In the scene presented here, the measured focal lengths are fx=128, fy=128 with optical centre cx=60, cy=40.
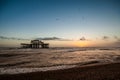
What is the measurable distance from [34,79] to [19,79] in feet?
2.85

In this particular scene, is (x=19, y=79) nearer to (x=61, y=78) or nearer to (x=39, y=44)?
(x=61, y=78)

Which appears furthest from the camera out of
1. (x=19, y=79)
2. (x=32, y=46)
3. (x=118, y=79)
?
(x=32, y=46)

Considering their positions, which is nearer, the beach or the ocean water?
the beach

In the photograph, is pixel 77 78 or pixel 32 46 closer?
pixel 77 78

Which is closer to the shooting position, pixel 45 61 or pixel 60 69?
pixel 60 69

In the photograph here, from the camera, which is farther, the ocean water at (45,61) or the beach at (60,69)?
the ocean water at (45,61)

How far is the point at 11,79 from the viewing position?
728 cm

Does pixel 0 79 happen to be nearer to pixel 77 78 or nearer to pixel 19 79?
pixel 19 79

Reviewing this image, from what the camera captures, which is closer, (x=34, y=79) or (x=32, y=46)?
(x=34, y=79)

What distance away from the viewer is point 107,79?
6.84 m

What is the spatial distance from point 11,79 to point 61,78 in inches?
112

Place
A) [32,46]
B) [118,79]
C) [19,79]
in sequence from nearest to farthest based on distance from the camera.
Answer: [118,79]
[19,79]
[32,46]

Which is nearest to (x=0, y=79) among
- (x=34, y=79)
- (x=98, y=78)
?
(x=34, y=79)

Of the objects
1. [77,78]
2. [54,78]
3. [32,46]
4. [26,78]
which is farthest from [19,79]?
[32,46]
